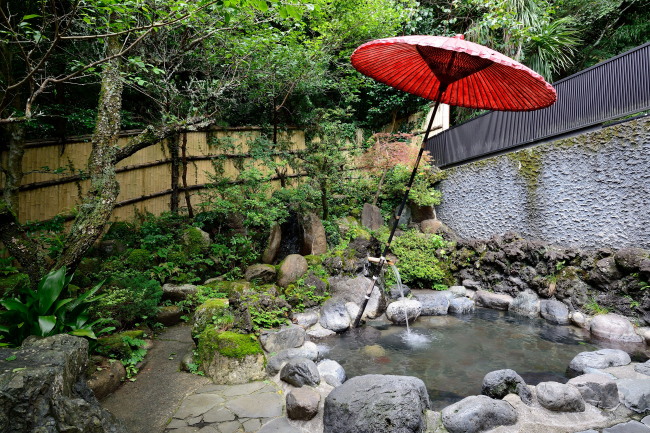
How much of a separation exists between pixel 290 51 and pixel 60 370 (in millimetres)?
7652

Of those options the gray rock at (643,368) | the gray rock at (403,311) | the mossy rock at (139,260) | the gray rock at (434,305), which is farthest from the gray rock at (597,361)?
the mossy rock at (139,260)

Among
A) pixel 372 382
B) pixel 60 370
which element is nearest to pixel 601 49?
pixel 372 382

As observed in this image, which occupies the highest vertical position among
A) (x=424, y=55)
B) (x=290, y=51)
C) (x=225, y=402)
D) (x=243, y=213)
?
(x=290, y=51)

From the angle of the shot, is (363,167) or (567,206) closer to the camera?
(567,206)

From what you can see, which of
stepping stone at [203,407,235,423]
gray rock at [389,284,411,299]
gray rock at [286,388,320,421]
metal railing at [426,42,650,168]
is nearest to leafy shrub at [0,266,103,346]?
stepping stone at [203,407,235,423]

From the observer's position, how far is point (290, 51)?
26.3 ft

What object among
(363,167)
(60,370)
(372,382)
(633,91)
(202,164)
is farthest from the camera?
(363,167)

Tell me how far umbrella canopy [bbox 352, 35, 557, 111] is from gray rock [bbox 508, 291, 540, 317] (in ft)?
15.4

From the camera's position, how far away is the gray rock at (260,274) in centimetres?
629

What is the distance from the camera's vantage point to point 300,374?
3.52 metres

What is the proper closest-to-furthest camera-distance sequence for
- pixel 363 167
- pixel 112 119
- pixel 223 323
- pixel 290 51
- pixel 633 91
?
pixel 223 323 < pixel 112 119 < pixel 633 91 < pixel 290 51 < pixel 363 167

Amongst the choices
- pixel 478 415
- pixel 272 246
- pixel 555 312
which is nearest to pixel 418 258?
pixel 555 312

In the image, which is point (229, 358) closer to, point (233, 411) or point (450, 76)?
point (233, 411)

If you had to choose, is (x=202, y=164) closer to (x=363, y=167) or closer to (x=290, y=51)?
(x=290, y=51)
